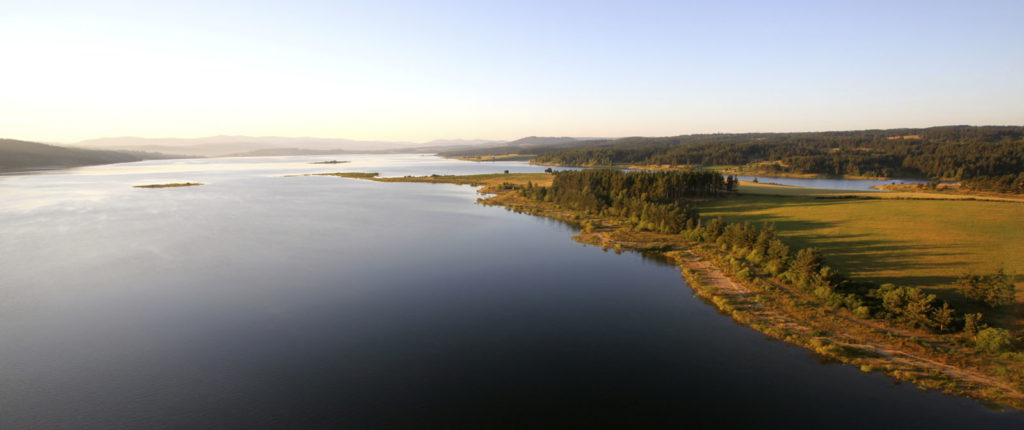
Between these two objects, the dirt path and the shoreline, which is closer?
the dirt path

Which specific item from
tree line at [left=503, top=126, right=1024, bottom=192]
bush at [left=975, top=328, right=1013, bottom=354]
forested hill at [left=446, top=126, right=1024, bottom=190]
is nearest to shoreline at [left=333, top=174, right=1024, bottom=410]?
bush at [left=975, top=328, right=1013, bottom=354]

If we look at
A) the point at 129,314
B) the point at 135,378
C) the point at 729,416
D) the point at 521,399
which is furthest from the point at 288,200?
the point at 729,416

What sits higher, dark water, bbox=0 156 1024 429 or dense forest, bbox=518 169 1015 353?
dense forest, bbox=518 169 1015 353

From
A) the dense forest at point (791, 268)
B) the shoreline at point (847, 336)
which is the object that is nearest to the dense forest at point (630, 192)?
the dense forest at point (791, 268)

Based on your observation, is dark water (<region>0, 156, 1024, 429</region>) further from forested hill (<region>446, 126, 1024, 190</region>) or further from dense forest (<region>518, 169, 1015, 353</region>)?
forested hill (<region>446, 126, 1024, 190</region>)

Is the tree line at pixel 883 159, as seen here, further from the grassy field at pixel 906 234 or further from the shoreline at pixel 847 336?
the shoreline at pixel 847 336

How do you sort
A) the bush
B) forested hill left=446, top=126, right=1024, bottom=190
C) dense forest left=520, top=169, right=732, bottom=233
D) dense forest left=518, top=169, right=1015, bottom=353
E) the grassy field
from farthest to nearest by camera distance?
forested hill left=446, top=126, right=1024, bottom=190, dense forest left=520, top=169, right=732, bottom=233, the grassy field, dense forest left=518, top=169, right=1015, bottom=353, the bush

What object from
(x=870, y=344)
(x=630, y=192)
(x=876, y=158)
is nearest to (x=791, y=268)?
(x=870, y=344)
